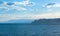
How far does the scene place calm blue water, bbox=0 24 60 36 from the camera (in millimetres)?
3699

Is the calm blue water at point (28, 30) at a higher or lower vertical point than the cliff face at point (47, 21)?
lower

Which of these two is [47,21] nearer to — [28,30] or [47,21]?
[47,21]

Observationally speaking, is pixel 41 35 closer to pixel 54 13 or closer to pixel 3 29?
pixel 54 13

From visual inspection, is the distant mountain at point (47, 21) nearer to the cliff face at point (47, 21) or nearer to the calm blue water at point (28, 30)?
the cliff face at point (47, 21)

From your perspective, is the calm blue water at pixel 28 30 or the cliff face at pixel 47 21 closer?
the cliff face at pixel 47 21

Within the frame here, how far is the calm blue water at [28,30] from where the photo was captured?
3.70m

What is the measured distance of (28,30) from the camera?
3.73m

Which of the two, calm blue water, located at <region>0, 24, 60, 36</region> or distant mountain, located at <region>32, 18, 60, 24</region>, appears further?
calm blue water, located at <region>0, 24, 60, 36</region>

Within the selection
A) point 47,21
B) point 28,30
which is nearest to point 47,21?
point 47,21

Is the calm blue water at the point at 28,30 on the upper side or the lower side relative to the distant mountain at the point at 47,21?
lower

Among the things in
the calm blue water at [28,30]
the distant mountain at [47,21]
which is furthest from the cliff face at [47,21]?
the calm blue water at [28,30]

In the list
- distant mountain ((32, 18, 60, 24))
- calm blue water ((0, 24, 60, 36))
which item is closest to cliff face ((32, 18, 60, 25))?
distant mountain ((32, 18, 60, 24))

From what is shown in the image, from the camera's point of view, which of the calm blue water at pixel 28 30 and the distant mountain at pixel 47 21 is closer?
the distant mountain at pixel 47 21

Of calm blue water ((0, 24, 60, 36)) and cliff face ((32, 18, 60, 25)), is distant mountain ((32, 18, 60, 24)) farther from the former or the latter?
calm blue water ((0, 24, 60, 36))
